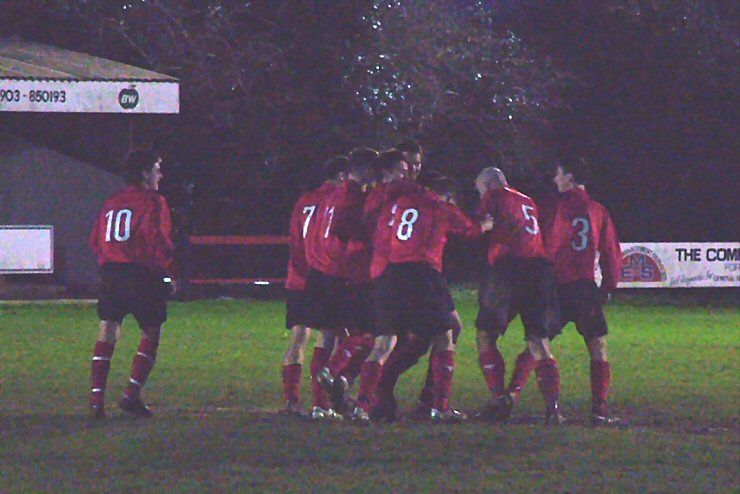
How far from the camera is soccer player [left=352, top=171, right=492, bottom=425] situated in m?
10.6

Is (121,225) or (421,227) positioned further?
(121,225)

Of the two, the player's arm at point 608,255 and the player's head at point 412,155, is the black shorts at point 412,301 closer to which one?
the player's head at point 412,155

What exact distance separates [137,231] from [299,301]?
4.36 feet

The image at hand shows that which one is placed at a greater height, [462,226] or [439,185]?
[439,185]

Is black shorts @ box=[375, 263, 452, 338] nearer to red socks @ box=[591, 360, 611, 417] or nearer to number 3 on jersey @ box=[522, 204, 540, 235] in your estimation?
number 3 on jersey @ box=[522, 204, 540, 235]

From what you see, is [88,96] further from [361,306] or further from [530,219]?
[530,219]

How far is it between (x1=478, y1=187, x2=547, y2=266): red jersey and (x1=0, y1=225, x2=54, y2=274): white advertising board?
643 inches

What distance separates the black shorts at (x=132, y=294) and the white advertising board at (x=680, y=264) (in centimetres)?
1607

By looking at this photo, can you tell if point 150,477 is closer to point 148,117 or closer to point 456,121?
point 148,117

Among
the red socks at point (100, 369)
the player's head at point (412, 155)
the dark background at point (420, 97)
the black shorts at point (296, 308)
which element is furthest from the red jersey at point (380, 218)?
the dark background at point (420, 97)

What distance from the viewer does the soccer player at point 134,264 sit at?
1111cm

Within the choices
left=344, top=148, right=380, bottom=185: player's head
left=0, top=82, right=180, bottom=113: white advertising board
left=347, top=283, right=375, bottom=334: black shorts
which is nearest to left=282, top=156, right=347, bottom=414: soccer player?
left=347, top=283, right=375, bottom=334: black shorts

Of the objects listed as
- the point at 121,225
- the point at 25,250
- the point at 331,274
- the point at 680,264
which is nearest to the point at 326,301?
the point at 331,274

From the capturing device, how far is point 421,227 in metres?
10.6
